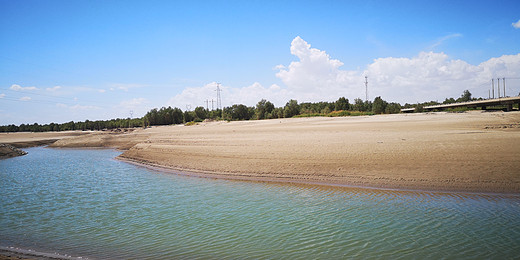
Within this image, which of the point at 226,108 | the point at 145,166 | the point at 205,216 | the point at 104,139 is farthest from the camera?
the point at 226,108

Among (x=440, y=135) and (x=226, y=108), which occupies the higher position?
(x=226, y=108)

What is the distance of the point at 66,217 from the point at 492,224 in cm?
1365

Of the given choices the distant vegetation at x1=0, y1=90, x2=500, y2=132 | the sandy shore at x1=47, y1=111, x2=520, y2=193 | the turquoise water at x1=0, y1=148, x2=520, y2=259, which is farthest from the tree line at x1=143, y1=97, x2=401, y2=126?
the turquoise water at x1=0, y1=148, x2=520, y2=259

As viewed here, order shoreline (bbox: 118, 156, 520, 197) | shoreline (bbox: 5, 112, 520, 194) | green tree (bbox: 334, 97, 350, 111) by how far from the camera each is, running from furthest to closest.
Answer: green tree (bbox: 334, 97, 350, 111) < shoreline (bbox: 5, 112, 520, 194) < shoreline (bbox: 118, 156, 520, 197)

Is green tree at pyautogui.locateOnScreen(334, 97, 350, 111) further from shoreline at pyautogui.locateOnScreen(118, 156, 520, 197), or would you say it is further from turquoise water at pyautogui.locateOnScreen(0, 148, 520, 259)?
turquoise water at pyautogui.locateOnScreen(0, 148, 520, 259)

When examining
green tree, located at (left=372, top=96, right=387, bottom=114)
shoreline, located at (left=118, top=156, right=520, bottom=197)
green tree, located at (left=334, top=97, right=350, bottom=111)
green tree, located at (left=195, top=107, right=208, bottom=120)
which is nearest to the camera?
shoreline, located at (left=118, top=156, right=520, bottom=197)

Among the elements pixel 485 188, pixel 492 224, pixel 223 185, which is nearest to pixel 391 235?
pixel 492 224

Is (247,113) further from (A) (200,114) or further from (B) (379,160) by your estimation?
(B) (379,160)

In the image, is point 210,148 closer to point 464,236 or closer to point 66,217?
point 66,217

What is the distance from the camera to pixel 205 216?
9.59 m

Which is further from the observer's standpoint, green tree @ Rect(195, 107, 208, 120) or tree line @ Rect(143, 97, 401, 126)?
green tree @ Rect(195, 107, 208, 120)

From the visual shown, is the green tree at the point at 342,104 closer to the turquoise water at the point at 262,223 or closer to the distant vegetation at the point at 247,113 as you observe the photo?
the distant vegetation at the point at 247,113

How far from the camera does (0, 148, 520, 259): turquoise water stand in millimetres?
6820

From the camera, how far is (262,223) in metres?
8.77
